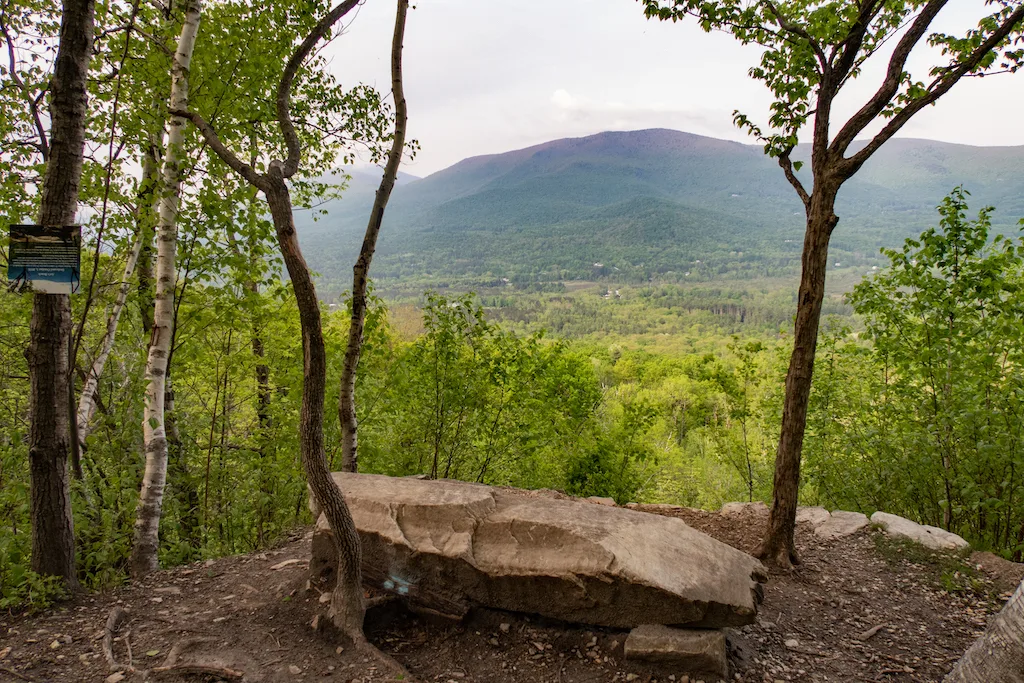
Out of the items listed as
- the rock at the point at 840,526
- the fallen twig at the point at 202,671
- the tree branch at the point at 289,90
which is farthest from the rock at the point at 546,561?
the tree branch at the point at 289,90

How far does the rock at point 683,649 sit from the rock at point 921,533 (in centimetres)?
369

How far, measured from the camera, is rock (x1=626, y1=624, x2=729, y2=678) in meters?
3.72

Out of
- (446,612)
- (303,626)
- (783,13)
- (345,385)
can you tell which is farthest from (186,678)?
(783,13)

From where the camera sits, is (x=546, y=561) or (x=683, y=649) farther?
(x=546, y=561)

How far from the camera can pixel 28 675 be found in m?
3.51

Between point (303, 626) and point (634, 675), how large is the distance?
2543mm

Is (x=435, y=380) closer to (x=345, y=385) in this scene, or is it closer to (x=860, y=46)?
(x=345, y=385)

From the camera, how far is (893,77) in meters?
4.86

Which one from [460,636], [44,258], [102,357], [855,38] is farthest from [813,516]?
[102,357]

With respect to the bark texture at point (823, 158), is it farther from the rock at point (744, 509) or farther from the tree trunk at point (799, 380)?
the rock at point (744, 509)

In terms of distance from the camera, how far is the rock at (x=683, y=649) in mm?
3723

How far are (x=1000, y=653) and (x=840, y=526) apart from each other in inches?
183

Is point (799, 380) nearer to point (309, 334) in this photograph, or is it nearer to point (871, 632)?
point (871, 632)

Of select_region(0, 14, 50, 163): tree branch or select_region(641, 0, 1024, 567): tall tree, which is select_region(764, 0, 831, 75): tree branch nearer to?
select_region(641, 0, 1024, 567): tall tree
